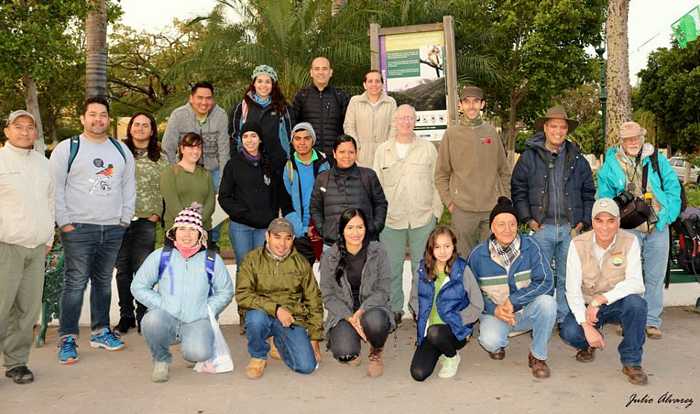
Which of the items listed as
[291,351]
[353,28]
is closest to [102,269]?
[291,351]

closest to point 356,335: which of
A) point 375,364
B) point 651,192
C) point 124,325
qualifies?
point 375,364

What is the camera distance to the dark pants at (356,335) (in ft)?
16.5

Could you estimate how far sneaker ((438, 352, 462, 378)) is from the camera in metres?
4.88

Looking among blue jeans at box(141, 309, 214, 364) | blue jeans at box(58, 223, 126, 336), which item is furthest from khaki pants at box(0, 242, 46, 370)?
blue jeans at box(141, 309, 214, 364)

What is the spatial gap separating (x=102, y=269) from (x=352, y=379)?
2388 millimetres

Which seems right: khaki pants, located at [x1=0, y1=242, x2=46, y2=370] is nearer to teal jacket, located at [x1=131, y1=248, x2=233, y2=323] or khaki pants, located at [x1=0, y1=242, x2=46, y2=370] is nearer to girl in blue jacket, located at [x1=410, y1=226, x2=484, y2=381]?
teal jacket, located at [x1=131, y1=248, x2=233, y2=323]

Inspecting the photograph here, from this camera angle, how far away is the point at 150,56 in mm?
33250

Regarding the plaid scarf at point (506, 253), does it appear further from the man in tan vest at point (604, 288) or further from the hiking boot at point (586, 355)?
the hiking boot at point (586, 355)

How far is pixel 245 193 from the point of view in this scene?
19.3 feet

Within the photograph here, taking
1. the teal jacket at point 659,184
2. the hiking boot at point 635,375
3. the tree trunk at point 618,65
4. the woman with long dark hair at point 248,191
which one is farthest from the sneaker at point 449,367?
the tree trunk at point 618,65

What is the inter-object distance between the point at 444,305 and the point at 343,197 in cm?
136

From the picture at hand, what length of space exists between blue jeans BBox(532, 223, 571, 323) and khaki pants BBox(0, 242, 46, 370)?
4123 millimetres

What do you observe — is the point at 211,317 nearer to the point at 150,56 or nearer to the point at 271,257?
the point at 271,257

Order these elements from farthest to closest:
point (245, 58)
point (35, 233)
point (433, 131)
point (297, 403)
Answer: point (245, 58) → point (433, 131) → point (35, 233) → point (297, 403)
